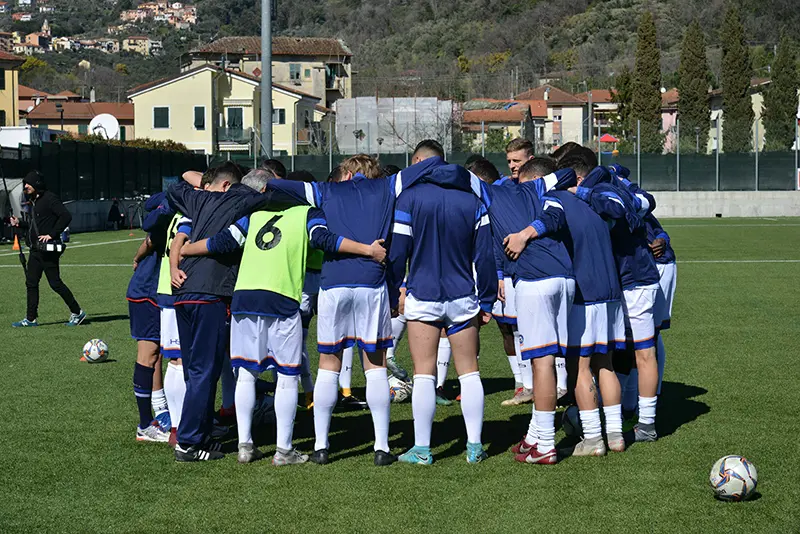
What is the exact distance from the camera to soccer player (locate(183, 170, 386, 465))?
6.98 meters

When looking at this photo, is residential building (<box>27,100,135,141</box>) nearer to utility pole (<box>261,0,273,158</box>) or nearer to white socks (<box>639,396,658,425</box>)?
utility pole (<box>261,0,273,158</box>)

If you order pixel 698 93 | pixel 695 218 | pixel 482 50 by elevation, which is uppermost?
pixel 482 50

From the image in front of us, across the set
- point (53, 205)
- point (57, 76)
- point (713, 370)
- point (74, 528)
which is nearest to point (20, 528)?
point (74, 528)

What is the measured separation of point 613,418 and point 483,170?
2.92 metres

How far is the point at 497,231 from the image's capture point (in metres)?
7.50

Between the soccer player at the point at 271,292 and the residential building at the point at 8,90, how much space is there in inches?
3057

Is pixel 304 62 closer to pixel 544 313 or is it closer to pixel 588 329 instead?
pixel 588 329

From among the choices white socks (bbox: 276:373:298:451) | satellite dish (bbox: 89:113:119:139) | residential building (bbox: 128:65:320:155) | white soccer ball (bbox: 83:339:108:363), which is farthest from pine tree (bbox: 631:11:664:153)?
white socks (bbox: 276:373:298:451)

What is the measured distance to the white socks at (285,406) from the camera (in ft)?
23.3

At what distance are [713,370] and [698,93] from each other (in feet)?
257

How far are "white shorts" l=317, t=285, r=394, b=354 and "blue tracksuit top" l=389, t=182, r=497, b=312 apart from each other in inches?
9.6

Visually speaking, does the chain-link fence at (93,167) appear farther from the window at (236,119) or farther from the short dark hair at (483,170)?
the window at (236,119)

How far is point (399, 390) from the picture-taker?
31.5 feet

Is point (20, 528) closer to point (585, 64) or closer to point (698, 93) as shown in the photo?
point (698, 93)
